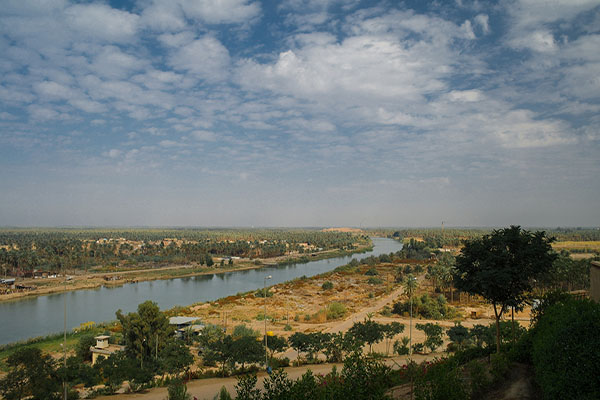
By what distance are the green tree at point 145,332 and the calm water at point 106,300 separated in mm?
9829

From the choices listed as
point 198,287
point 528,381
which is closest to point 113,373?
point 528,381

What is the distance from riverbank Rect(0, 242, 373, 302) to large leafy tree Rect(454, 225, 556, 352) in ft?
164

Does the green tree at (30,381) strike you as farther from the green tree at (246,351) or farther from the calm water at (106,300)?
the calm water at (106,300)

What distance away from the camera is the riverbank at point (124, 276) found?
201 feet

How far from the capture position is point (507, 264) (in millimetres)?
14164

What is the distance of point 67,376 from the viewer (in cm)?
1678

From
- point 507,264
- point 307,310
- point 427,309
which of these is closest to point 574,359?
point 507,264

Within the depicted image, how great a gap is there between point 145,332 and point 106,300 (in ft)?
118

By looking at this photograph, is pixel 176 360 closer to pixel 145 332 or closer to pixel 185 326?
pixel 145 332

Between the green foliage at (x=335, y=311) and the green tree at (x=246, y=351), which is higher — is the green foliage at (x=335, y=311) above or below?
below

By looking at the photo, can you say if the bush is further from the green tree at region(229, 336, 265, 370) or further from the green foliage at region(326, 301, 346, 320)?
the green foliage at region(326, 301, 346, 320)

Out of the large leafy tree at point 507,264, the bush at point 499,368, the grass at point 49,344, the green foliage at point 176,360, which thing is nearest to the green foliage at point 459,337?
the large leafy tree at point 507,264

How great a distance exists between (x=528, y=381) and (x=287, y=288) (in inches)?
2177

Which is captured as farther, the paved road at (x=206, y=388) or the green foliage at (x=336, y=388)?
the paved road at (x=206, y=388)
